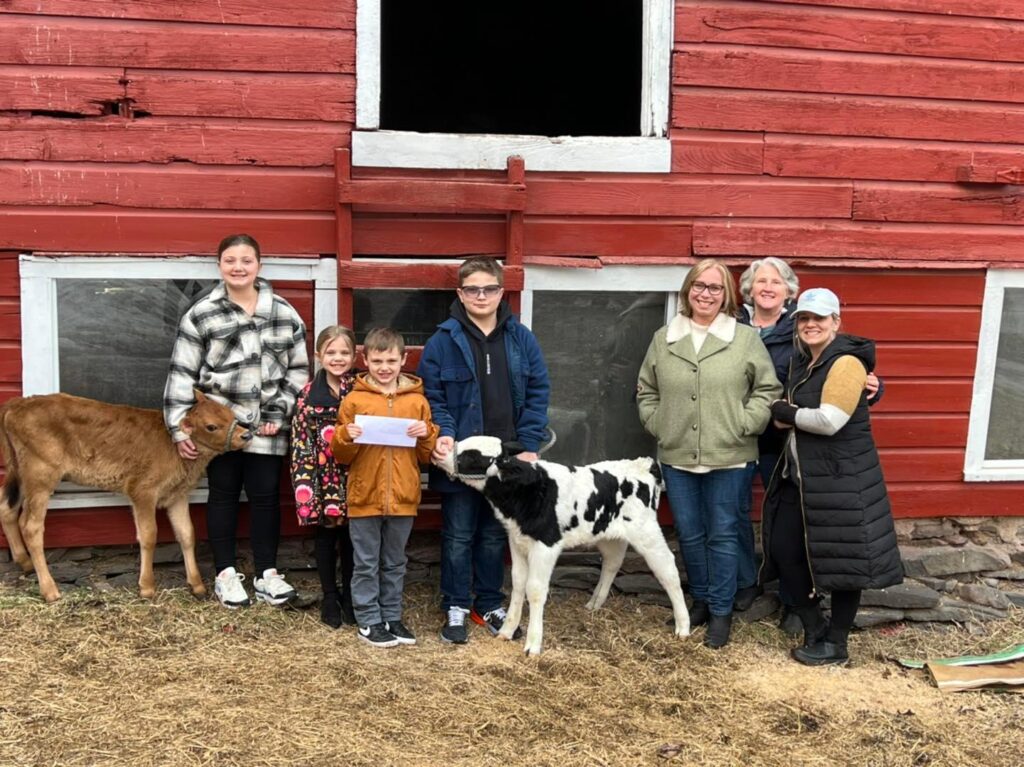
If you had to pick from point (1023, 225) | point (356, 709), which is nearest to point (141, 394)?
point (356, 709)

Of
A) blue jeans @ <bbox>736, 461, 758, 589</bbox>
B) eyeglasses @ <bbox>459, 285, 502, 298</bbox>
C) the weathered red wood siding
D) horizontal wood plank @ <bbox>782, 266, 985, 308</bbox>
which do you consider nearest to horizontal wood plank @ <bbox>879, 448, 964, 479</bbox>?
the weathered red wood siding

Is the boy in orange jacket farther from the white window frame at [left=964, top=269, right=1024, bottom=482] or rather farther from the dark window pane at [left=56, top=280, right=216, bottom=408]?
the white window frame at [left=964, top=269, right=1024, bottom=482]

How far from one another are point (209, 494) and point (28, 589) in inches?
44.4

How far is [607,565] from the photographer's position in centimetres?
533

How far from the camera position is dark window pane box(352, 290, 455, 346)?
17.8ft

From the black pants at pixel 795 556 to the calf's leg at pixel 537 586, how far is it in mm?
1090

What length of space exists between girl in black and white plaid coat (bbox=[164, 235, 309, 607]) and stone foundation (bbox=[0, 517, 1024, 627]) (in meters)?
0.34

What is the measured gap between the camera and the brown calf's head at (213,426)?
15.9 ft

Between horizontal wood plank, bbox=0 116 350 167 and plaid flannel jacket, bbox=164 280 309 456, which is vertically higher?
horizontal wood plank, bbox=0 116 350 167

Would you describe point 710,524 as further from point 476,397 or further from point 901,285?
point 901,285

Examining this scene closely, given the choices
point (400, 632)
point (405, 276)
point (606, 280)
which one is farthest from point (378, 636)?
point (606, 280)

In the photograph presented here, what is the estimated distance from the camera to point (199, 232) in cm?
517

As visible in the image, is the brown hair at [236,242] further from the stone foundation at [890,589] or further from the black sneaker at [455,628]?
the black sneaker at [455,628]

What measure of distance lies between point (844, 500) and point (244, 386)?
2999 mm
